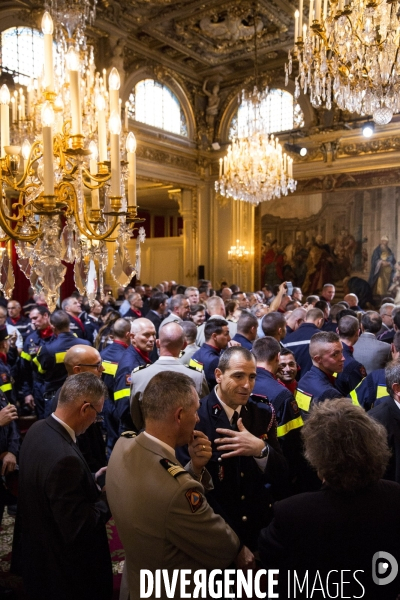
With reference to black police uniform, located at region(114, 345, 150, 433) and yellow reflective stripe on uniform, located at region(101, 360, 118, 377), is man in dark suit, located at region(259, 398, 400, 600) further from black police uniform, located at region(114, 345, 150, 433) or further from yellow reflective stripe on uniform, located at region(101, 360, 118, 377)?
yellow reflective stripe on uniform, located at region(101, 360, 118, 377)

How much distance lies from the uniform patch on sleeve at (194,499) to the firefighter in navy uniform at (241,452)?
1.93 feet

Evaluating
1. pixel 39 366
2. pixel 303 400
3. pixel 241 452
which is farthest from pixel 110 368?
pixel 241 452

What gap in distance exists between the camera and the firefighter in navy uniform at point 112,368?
4.18m

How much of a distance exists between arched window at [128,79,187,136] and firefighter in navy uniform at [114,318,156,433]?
9.75 meters

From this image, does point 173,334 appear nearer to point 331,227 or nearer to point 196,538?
point 196,538

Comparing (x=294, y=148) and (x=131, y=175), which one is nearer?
(x=131, y=175)

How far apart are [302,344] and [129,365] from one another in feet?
6.36

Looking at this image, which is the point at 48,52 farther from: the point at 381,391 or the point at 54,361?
the point at 54,361

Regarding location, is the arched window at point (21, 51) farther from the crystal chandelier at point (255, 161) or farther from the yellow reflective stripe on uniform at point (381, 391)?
the yellow reflective stripe on uniform at point (381, 391)

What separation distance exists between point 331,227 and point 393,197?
5.84 feet

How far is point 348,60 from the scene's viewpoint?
469 centimetres

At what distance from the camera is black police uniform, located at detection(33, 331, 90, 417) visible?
480 cm

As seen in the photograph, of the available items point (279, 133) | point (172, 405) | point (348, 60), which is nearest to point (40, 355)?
point (172, 405)

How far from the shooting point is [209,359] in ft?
14.2
